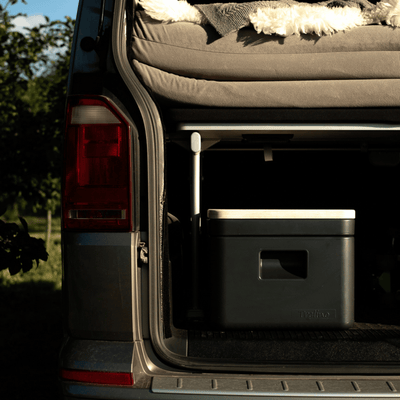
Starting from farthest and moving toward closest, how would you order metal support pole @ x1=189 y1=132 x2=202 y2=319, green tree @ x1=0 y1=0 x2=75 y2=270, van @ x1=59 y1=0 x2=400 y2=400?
green tree @ x1=0 y1=0 x2=75 y2=270, metal support pole @ x1=189 y1=132 x2=202 y2=319, van @ x1=59 y1=0 x2=400 y2=400

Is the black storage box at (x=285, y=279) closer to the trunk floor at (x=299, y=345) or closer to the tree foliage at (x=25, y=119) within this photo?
the trunk floor at (x=299, y=345)

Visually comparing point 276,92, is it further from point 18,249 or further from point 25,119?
point 25,119

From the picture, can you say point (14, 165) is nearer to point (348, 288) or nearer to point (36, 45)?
point (36, 45)

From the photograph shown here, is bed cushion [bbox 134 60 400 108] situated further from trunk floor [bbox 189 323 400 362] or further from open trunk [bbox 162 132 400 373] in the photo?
trunk floor [bbox 189 323 400 362]

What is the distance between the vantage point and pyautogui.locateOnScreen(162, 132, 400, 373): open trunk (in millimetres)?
1480

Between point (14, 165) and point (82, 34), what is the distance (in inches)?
106

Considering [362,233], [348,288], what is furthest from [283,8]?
[362,233]

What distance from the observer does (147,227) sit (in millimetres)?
1438

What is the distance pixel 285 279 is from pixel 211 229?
12.8 inches

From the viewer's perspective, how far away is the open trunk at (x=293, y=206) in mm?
1480

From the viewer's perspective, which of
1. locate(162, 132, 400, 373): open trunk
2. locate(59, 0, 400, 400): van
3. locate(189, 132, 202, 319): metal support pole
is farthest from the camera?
locate(189, 132, 202, 319): metal support pole

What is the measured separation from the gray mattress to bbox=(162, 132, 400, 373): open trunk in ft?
0.87

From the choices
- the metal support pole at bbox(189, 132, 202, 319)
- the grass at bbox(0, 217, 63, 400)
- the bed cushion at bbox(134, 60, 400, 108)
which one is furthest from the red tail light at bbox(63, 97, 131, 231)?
the grass at bbox(0, 217, 63, 400)

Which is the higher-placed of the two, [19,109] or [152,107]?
[19,109]
